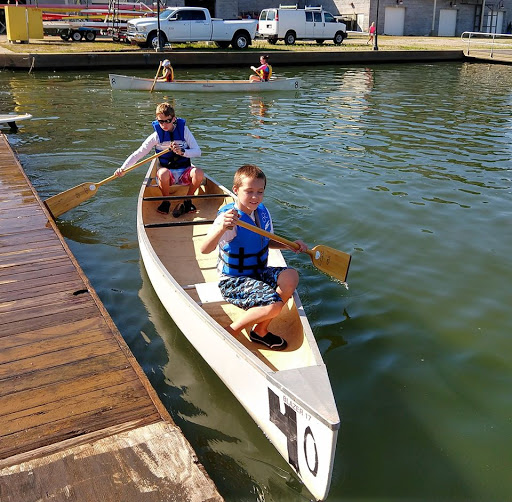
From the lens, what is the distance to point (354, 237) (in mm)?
7234

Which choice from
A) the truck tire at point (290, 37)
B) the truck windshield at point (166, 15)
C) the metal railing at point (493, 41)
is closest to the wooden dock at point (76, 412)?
the truck windshield at point (166, 15)

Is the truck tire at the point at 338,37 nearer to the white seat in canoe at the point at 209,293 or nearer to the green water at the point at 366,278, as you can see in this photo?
the green water at the point at 366,278

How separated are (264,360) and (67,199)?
4442 mm

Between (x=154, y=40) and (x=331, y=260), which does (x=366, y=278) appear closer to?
(x=331, y=260)

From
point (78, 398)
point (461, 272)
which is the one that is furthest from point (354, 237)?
point (78, 398)

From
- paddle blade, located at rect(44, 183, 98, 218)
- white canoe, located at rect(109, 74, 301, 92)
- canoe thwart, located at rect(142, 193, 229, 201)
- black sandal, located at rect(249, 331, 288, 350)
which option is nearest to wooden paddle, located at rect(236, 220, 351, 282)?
black sandal, located at rect(249, 331, 288, 350)

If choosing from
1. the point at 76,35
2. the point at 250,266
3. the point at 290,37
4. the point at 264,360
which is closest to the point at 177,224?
the point at 250,266

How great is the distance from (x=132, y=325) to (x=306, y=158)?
21.4ft

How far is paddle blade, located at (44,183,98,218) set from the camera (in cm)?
734

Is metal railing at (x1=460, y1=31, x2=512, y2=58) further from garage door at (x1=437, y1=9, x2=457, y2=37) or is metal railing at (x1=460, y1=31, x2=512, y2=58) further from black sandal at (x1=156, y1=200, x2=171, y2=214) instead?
black sandal at (x1=156, y1=200, x2=171, y2=214)

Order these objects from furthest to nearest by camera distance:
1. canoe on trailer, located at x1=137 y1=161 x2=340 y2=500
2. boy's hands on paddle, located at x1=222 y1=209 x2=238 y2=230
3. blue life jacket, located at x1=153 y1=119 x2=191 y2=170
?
1. blue life jacket, located at x1=153 y1=119 x2=191 y2=170
2. boy's hands on paddle, located at x1=222 y1=209 x2=238 y2=230
3. canoe on trailer, located at x1=137 y1=161 x2=340 y2=500

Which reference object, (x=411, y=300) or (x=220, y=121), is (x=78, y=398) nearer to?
(x=411, y=300)

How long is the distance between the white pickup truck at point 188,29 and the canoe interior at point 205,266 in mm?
20200

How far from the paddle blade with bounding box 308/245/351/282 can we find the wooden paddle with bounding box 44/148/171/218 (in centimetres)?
300
